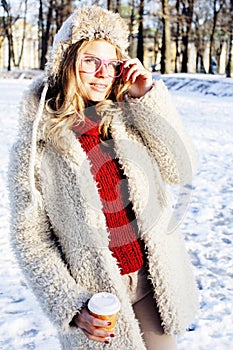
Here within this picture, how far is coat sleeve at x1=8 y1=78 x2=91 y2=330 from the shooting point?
153 cm

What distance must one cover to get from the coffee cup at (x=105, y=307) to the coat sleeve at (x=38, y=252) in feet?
0.27

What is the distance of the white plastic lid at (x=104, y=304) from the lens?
1.40 metres

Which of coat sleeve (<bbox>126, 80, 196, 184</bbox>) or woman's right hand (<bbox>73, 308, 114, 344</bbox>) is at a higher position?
coat sleeve (<bbox>126, 80, 196, 184</bbox>)

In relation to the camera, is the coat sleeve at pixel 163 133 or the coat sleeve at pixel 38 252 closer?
the coat sleeve at pixel 38 252

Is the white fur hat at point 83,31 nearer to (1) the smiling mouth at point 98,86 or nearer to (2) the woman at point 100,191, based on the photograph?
(2) the woman at point 100,191

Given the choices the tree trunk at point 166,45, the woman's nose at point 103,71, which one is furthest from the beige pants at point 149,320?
the tree trunk at point 166,45

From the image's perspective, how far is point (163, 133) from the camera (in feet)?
5.71

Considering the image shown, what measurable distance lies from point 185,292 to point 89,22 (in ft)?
3.28

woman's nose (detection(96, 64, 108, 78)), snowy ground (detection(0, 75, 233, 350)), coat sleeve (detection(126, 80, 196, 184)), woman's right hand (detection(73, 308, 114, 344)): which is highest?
woman's nose (detection(96, 64, 108, 78))

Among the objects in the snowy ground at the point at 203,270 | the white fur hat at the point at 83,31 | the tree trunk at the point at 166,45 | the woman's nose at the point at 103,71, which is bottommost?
the snowy ground at the point at 203,270

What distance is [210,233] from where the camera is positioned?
4.95 m

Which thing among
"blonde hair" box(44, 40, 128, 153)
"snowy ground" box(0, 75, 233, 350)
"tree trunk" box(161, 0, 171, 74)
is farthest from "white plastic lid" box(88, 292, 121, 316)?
"tree trunk" box(161, 0, 171, 74)

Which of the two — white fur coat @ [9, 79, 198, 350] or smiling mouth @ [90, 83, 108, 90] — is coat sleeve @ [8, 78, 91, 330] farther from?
smiling mouth @ [90, 83, 108, 90]

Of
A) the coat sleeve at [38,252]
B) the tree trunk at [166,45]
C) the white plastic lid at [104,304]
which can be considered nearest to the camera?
the white plastic lid at [104,304]
